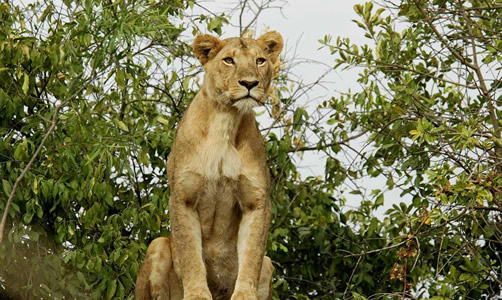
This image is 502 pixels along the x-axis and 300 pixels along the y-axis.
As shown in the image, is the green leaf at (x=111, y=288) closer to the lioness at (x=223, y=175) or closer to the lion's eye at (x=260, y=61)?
the lioness at (x=223, y=175)

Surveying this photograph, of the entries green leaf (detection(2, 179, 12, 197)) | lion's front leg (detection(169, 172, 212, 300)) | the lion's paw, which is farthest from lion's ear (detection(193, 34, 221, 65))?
green leaf (detection(2, 179, 12, 197))

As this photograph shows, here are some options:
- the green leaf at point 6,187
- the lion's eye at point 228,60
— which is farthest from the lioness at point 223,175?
the green leaf at point 6,187

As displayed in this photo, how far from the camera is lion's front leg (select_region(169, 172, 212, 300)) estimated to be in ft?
17.8

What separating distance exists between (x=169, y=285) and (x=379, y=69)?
2.92 meters

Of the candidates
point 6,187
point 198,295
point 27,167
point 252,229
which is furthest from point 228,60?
point 6,187

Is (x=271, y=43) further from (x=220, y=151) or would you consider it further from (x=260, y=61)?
(x=220, y=151)

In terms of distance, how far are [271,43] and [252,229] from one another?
113 cm

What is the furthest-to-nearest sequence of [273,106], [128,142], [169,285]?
1. [273,106]
2. [128,142]
3. [169,285]

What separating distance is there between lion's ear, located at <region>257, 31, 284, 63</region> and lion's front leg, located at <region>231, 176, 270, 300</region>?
0.79 m

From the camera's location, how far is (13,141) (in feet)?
25.6

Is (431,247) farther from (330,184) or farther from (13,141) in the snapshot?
(13,141)

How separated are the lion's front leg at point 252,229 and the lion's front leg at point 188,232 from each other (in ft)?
0.74

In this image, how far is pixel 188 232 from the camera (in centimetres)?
550

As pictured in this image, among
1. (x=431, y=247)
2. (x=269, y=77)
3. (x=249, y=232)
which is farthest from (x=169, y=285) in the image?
(x=431, y=247)
